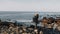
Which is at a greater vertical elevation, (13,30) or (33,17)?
(33,17)

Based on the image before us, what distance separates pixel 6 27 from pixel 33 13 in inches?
29.8

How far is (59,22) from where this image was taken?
10.8 feet

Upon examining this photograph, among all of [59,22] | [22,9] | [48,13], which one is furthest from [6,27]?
[59,22]

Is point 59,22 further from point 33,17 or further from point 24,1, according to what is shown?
point 24,1

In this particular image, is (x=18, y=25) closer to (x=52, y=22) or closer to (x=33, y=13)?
(x=33, y=13)

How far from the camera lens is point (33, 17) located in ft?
10.7

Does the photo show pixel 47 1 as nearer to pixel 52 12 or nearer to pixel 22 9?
pixel 52 12

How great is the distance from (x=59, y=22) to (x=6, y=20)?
1.34 metres

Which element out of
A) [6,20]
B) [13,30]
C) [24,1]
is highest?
[24,1]

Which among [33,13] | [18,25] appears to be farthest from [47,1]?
[18,25]

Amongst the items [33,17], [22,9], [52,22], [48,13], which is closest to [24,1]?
[22,9]

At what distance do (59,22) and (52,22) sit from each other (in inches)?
6.9

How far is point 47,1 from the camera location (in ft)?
10.8

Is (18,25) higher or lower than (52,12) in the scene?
lower
